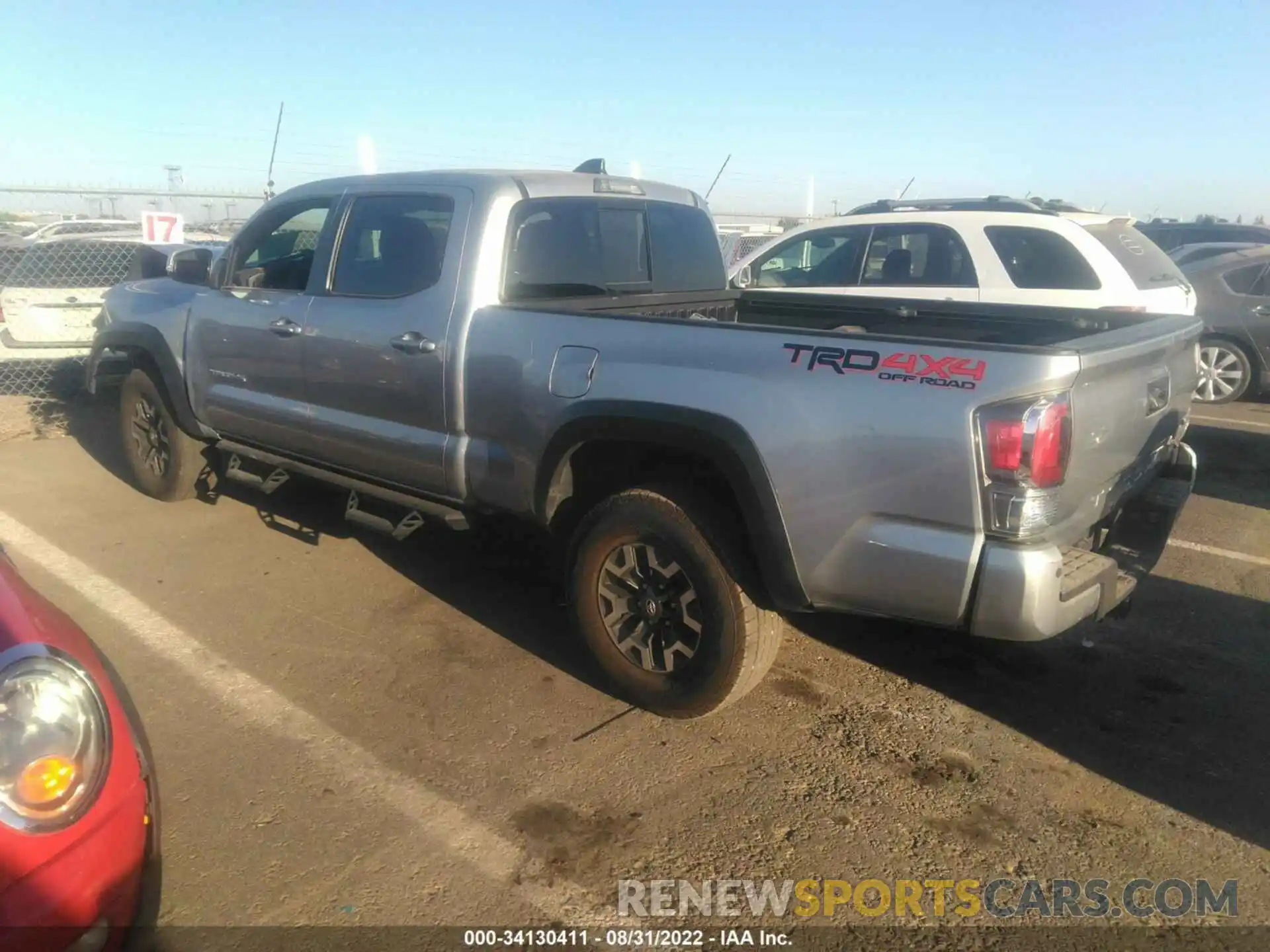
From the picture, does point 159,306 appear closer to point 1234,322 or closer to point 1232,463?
point 1232,463

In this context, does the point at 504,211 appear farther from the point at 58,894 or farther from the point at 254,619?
the point at 58,894

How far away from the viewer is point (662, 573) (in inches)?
133

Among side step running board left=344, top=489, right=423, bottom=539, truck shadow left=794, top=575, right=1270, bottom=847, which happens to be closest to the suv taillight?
truck shadow left=794, top=575, right=1270, bottom=847

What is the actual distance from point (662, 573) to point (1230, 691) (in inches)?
91.5

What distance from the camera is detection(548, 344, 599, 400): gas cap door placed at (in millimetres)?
3375

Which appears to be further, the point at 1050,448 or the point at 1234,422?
the point at 1234,422

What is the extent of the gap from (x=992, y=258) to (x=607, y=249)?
4.23 meters

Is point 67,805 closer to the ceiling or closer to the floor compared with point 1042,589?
closer to the floor

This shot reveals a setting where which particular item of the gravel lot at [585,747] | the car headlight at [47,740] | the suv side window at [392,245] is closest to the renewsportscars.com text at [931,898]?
the gravel lot at [585,747]

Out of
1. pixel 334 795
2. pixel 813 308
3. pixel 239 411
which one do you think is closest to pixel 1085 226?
pixel 813 308

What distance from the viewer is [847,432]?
278cm

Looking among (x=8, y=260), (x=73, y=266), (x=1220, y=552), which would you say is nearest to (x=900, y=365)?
(x=1220, y=552)

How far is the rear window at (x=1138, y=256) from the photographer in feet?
23.4

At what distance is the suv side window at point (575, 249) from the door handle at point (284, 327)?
1267mm
